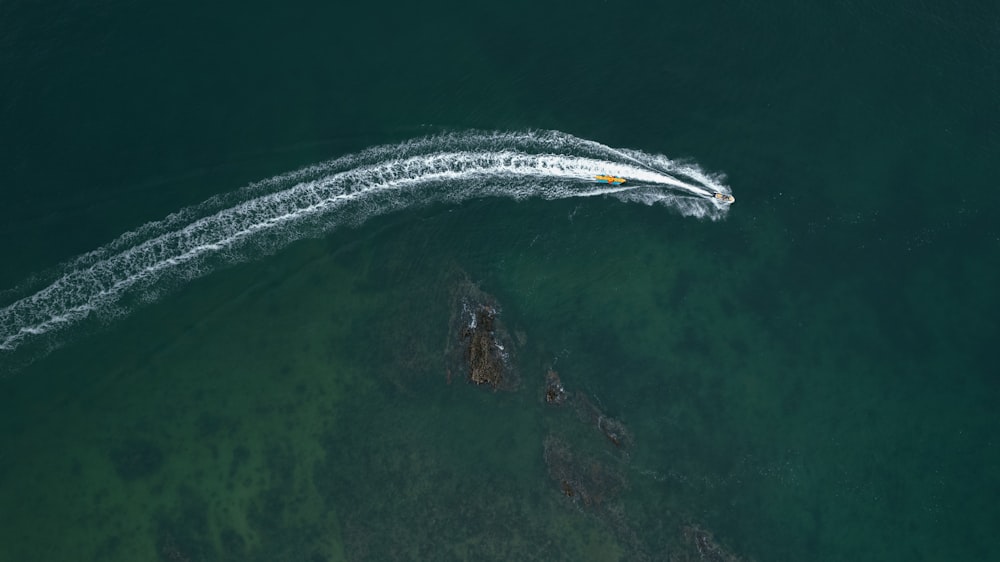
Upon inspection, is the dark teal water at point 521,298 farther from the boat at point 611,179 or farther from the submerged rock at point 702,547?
the boat at point 611,179

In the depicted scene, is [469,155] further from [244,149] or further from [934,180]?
[934,180]

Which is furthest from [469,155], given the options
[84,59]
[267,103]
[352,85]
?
[84,59]

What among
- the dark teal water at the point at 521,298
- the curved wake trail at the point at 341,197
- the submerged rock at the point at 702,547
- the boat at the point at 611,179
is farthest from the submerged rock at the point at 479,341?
the submerged rock at the point at 702,547

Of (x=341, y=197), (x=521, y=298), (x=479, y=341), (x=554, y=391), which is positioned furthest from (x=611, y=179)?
(x=341, y=197)

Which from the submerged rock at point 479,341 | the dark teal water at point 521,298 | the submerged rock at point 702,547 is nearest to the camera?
the submerged rock at point 702,547

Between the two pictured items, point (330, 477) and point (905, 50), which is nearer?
point (330, 477)

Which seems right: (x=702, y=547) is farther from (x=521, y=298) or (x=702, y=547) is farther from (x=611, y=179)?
(x=611, y=179)

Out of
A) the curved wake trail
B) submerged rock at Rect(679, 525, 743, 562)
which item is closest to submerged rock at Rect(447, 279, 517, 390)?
the curved wake trail

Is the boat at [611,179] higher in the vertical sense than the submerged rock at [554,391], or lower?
higher
